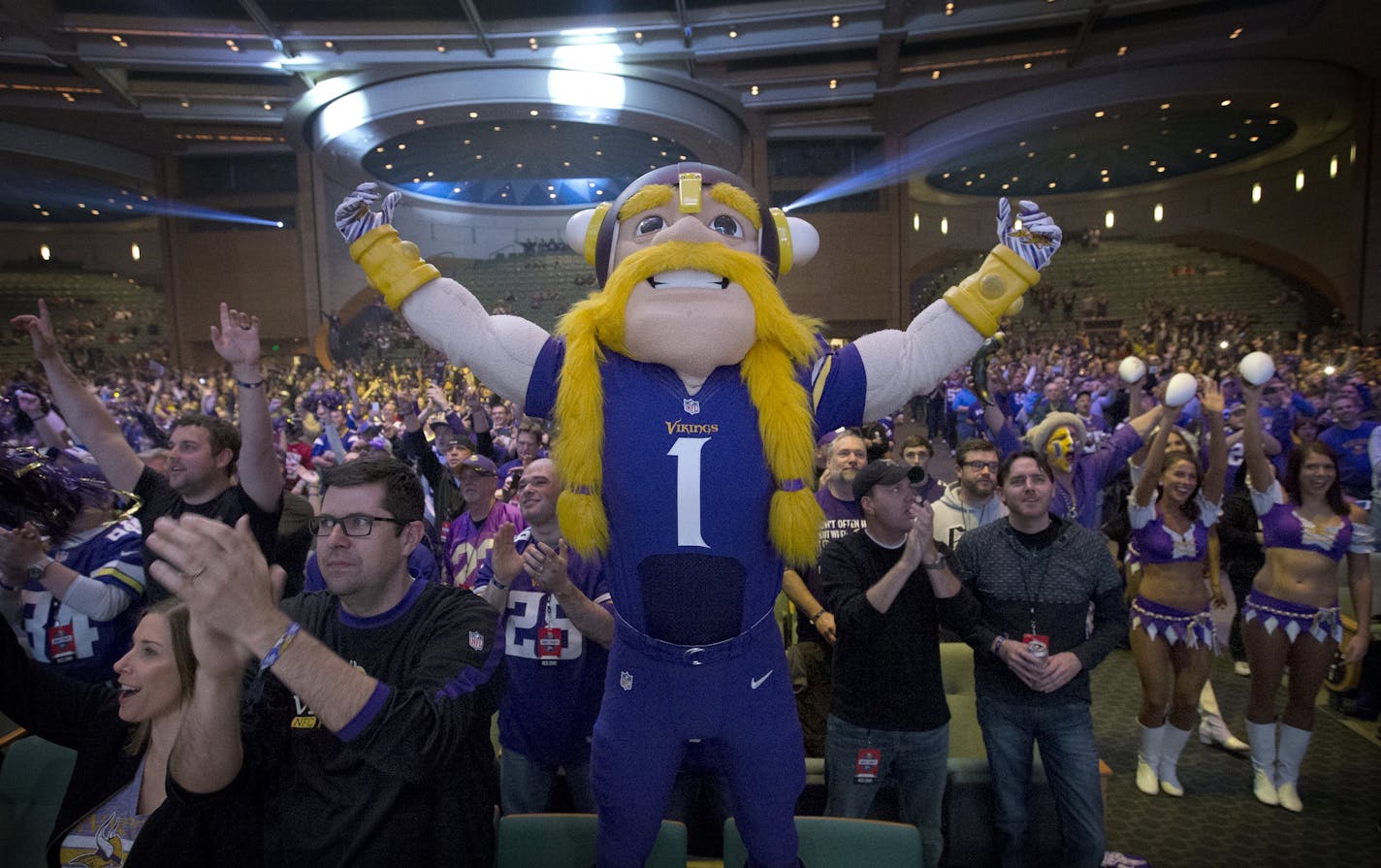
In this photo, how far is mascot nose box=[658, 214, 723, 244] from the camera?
189cm

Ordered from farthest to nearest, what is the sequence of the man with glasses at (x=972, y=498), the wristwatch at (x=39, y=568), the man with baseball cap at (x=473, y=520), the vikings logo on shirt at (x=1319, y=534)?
the man with glasses at (x=972, y=498), the man with baseball cap at (x=473, y=520), the vikings logo on shirt at (x=1319, y=534), the wristwatch at (x=39, y=568)

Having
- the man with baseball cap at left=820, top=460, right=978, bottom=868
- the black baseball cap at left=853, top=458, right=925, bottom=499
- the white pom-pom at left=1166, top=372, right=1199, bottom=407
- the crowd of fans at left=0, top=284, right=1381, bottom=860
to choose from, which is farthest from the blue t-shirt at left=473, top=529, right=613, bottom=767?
the white pom-pom at left=1166, top=372, right=1199, bottom=407

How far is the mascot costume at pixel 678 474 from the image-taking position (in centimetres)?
180

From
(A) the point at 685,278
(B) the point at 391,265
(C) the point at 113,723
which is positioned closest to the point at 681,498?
(A) the point at 685,278

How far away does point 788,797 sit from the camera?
183 cm

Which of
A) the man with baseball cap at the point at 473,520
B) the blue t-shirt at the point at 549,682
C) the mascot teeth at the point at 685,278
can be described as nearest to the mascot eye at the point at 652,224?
the mascot teeth at the point at 685,278

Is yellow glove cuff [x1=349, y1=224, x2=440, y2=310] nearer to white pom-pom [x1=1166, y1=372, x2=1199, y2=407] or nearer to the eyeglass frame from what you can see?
the eyeglass frame

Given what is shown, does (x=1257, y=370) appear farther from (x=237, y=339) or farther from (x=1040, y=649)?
(x=237, y=339)

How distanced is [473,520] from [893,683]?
2039 millimetres

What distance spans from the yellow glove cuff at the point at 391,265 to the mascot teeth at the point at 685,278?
1.70ft

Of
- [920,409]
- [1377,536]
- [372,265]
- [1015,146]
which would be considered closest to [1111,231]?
[1015,146]

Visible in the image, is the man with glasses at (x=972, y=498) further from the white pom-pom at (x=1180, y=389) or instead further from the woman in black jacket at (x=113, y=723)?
the woman in black jacket at (x=113, y=723)

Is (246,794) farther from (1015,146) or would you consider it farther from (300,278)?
(300,278)

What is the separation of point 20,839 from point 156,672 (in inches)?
44.9
